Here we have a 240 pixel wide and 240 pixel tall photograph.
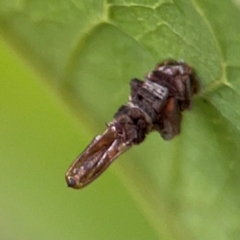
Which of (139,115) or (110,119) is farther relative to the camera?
(110,119)

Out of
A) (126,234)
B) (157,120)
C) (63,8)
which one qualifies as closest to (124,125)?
(157,120)

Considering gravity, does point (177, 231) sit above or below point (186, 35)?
below

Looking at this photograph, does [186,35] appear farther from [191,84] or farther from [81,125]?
[81,125]
